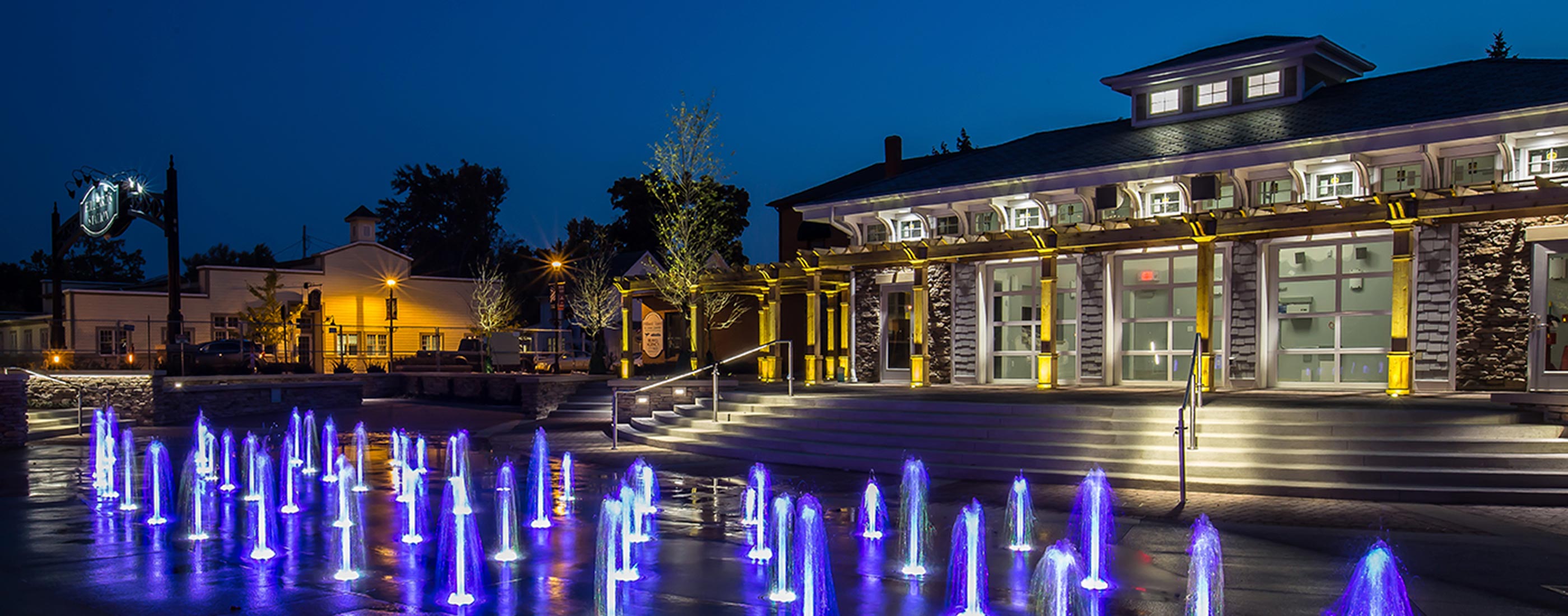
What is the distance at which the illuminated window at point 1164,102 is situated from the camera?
2312 centimetres

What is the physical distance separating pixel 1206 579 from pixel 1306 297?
13.5 m

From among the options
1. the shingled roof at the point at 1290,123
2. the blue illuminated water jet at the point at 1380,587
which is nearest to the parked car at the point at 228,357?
the shingled roof at the point at 1290,123

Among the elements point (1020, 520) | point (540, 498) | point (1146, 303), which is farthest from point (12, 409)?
point (1146, 303)

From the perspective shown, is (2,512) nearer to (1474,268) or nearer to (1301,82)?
(1474,268)

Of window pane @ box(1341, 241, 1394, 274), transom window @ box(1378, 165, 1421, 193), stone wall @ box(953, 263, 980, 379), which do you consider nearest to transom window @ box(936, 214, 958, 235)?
stone wall @ box(953, 263, 980, 379)

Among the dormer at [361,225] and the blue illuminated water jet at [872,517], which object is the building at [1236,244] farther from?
the dormer at [361,225]

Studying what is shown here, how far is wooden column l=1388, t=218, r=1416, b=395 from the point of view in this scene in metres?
16.1

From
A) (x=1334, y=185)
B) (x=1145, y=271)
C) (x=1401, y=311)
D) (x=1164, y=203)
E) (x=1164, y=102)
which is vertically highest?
(x=1164, y=102)

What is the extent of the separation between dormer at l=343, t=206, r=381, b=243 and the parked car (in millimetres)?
12427

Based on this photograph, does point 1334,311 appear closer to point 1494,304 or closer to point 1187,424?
point 1494,304

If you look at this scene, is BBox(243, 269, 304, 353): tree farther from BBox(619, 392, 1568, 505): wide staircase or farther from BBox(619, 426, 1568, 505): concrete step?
BBox(619, 426, 1568, 505): concrete step

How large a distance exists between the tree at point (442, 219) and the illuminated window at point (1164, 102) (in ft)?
200

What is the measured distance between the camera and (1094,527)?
8.51 meters

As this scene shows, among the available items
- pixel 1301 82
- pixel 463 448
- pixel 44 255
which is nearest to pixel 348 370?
pixel 463 448
